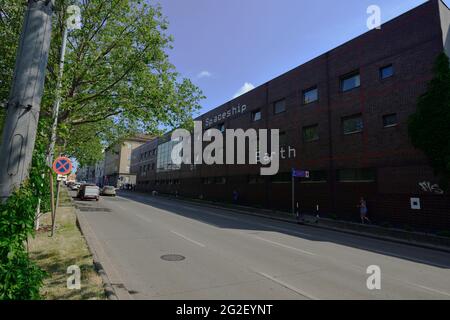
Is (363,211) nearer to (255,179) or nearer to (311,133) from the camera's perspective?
(311,133)

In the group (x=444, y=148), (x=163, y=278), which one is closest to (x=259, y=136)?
(x=444, y=148)

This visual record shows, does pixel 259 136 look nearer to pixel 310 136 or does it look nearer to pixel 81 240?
pixel 310 136

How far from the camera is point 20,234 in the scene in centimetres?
365

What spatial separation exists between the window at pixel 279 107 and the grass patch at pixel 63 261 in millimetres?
20910

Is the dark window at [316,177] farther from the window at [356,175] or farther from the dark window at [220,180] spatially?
the dark window at [220,180]

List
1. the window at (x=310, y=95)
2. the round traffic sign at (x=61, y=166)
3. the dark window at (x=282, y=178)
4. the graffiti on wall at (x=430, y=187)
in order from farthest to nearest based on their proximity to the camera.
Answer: the dark window at (x=282, y=178) < the window at (x=310, y=95) < the graffiti on wall at (x=430, y=187) < the round traffic sign at (x=61, y=166)

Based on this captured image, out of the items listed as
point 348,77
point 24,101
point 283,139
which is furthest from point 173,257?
point 283,139

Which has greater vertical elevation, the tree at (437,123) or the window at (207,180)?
the tree at (437,123)

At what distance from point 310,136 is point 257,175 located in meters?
7.44

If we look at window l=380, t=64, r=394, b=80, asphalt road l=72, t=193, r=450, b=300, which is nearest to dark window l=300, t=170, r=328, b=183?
window l=380, t=64, r=394, b=80

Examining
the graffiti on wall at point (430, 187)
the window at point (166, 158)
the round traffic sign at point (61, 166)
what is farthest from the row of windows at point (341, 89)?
the window at point (166, 158)

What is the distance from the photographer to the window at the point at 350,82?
2106 centimetres

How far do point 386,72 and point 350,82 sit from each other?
2.90 metres

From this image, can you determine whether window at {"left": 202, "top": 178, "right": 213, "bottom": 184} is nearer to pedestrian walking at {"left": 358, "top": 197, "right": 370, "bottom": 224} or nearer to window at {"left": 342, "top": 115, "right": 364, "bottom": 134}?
window at {"left": 342, "top": 115, "right": 364, "bottom": 134}
